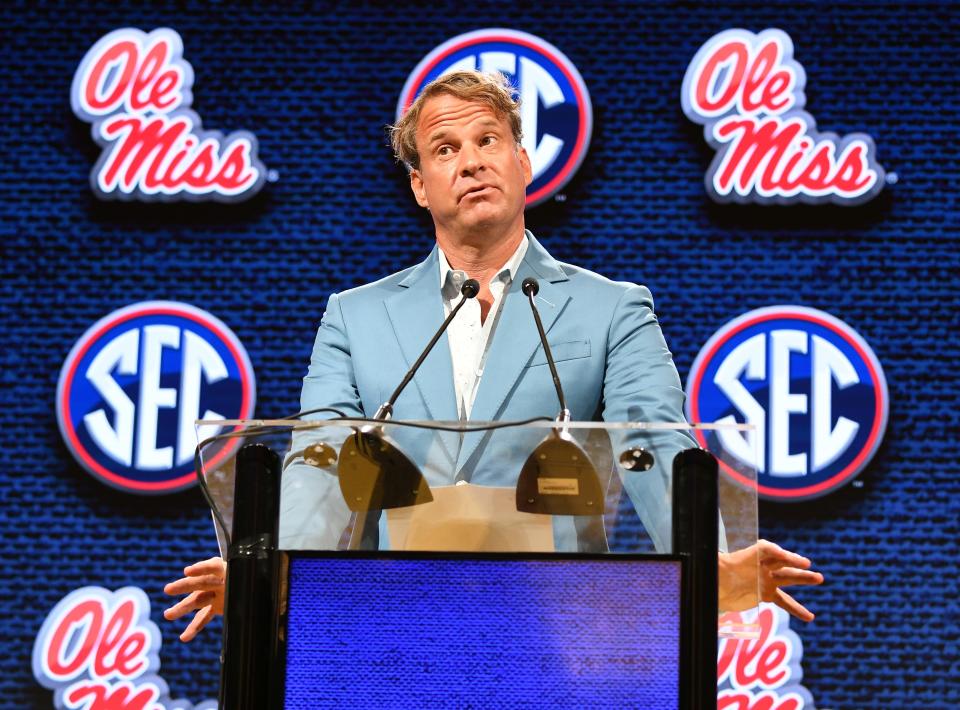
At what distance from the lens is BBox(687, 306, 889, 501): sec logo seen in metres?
4.37

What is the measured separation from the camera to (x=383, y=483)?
1258 millimetres

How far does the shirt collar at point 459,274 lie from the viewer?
2.07m

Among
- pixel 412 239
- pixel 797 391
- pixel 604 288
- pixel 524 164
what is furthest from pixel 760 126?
pixel 604 288

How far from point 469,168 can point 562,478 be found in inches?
36.7

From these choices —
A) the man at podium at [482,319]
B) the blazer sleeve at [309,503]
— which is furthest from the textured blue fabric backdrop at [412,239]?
the blazer sleeve at [309,503]

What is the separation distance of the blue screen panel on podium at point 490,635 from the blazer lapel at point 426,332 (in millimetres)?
612

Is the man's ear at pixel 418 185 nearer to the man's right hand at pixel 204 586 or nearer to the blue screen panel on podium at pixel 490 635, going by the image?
the man's right hand at pixel 204 586

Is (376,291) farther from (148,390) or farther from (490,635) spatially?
(148,390)

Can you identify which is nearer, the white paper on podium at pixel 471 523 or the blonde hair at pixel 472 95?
the white paper on podium at pixel 471 523

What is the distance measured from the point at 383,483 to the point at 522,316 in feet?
2.36

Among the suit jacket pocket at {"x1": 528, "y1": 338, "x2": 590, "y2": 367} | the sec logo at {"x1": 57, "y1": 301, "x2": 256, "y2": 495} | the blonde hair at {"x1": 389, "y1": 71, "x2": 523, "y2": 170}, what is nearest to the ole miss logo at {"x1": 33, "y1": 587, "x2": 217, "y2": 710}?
the sec logo at {"x1": 57, "y1": 301, "x2": 256, "y2": 495}

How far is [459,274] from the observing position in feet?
6.79

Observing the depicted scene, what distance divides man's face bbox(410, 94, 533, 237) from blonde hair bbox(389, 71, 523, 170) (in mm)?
11

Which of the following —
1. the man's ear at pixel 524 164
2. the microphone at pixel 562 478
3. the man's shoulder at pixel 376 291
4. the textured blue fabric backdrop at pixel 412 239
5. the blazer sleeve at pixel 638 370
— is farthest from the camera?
the textured blue fabric backdrop at pixel 412 239
